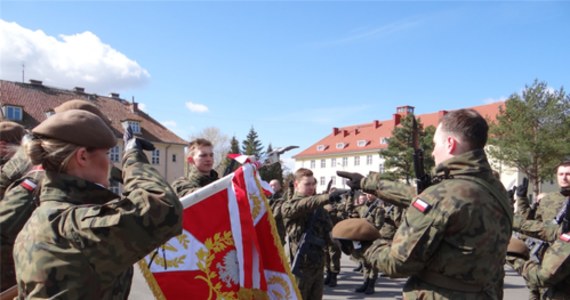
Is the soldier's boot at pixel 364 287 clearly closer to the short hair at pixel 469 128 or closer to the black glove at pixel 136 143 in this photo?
the short hair at pixel 469 128

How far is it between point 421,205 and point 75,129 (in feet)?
6.22

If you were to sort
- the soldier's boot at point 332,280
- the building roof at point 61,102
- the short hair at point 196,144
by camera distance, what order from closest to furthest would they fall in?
the short hair at point 196,144, the soldier's boot at point 332,280, the building roof at point 61,102

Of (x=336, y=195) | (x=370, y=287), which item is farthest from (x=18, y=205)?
(x=370, y=287)

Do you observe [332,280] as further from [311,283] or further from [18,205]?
[18,205]

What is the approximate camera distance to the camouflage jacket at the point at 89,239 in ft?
5.79

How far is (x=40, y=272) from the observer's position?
178cm

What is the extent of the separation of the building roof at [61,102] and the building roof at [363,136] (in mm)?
30866

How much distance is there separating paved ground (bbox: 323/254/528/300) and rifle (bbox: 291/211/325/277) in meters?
3.26

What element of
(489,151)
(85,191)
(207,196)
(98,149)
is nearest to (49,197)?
(85,191)

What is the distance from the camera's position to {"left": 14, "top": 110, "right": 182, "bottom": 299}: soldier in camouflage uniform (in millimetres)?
1769

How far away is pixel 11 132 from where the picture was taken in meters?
3.84

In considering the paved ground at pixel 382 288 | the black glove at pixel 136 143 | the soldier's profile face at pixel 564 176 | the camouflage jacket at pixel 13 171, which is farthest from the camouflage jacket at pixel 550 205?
the camouflage jacket at pixel 13 171

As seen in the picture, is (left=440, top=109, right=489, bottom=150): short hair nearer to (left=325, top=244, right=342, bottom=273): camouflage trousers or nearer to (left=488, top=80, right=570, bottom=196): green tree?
(left=325, top=244, right=342, bottom=273): camouflage trousers

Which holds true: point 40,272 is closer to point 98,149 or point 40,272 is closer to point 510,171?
point 98,149
